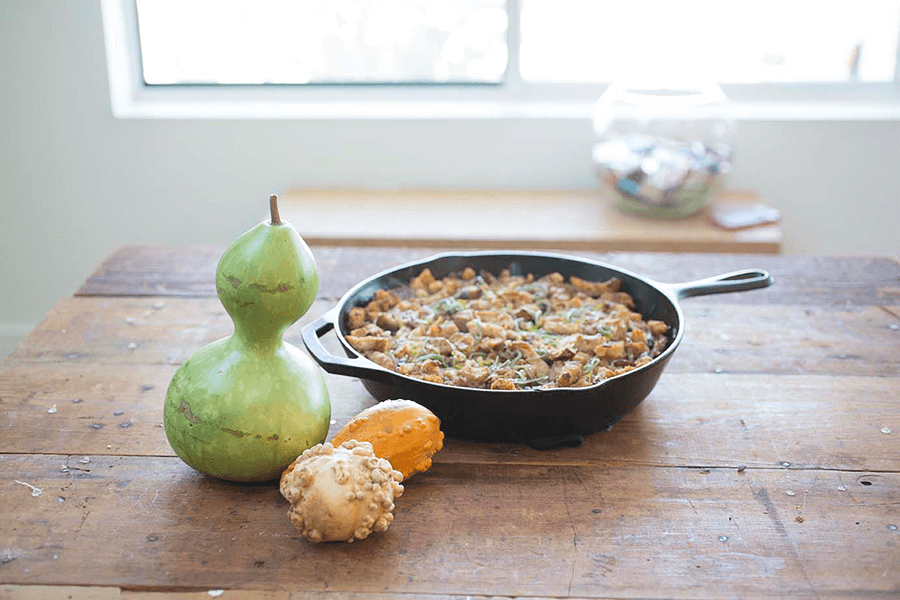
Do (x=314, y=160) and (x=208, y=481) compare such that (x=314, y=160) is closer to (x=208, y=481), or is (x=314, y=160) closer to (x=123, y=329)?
(x=123, y=329)

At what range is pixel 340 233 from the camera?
2.21 metres

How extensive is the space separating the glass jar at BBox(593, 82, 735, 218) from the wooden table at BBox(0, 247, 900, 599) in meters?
0.93

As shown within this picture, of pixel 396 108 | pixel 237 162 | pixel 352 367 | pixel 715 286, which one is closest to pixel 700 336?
pixel 715 286

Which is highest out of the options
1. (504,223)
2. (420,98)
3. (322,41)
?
(322,41)

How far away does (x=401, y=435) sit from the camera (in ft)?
3.16

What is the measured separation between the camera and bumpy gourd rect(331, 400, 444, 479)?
3.15 feet

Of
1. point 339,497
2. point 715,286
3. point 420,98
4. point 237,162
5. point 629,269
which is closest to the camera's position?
point 339,497

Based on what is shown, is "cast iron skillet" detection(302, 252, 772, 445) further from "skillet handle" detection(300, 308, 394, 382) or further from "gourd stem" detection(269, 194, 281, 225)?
"gourd stem" detection(269, 194, 281, 225)

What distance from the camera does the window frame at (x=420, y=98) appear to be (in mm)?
2623

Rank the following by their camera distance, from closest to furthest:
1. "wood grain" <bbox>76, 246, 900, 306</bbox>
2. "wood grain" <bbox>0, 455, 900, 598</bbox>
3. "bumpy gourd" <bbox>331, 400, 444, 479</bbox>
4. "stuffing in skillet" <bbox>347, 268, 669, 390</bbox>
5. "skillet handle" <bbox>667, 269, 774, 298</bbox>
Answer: "wood grain" <bbox>0, 455, 900, 598</bbox> → "bumpy gourd" <bbox>331, 400, 444, 479</bbox> → "stuffing in skillet" <bbox>347, 268, 669, 390</bbox> → "skillet handle" <bbox>667, 269, 774, 298</bbox> → "wood grain" <bbox>76, 246, 900, 306</bbox>

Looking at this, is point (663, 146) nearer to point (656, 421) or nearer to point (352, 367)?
point (656, 421)

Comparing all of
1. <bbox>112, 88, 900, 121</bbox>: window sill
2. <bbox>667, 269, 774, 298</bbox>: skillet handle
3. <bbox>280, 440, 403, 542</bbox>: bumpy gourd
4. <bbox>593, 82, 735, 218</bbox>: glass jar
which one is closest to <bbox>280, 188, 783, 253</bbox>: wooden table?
<bbox>593, 82, 735, 218</bbox>: glass jar

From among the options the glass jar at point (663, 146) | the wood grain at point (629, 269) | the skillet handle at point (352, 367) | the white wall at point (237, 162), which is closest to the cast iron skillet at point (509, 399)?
the skillet handle at point (352, 367)

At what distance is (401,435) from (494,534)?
0.14m
